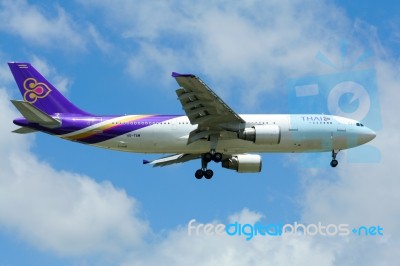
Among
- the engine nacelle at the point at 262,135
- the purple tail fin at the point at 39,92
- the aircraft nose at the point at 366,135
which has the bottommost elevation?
the engine nacelle at the point at 262,135

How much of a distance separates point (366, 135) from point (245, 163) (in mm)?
10029

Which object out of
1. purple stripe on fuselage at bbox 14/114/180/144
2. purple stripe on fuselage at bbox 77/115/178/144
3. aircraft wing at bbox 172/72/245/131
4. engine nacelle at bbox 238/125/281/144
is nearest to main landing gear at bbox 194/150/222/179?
aircraft wing at bbox 172/72/245/131

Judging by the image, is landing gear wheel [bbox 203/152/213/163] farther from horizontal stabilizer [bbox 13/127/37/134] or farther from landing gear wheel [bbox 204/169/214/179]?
horizontal stabilizer [bbox 13/127/37/134]

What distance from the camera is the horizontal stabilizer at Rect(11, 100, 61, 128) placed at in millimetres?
68062

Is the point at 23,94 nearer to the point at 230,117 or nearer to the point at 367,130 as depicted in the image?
the point at 230,117

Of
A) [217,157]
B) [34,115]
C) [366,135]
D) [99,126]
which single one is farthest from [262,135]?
[34,115]

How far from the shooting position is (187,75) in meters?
63.5

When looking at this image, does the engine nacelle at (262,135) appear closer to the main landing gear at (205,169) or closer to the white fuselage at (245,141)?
the white fuselage at (245,141)

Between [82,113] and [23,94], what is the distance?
5083 mm

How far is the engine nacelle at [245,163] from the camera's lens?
252 feet

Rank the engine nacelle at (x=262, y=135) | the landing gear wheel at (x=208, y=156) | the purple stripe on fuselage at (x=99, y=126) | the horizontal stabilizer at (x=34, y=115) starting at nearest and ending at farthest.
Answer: the horizontal stabilizer at (x=34, y=115)
the engine nacelle at (x=262, y=135)
the purple stripe on fuselage at (x=99, y=126)
the landing gear wheel at (x=208, y=156)

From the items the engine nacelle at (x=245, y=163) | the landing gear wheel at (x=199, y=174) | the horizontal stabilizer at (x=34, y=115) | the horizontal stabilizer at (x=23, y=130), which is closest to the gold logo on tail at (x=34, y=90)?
the horizontal stabilizer at (x=23, y=130)

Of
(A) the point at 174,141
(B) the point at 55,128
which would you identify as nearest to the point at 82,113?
(B) the point at 55,128

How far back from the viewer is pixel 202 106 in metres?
69.1
